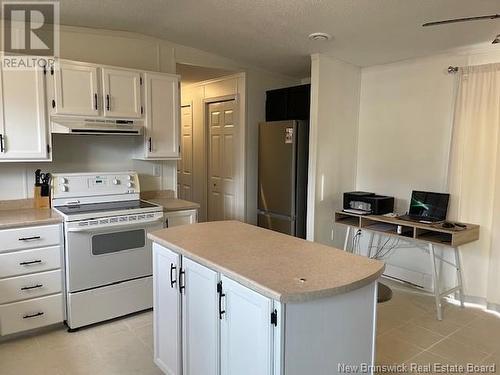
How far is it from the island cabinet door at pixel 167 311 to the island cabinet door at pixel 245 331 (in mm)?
436

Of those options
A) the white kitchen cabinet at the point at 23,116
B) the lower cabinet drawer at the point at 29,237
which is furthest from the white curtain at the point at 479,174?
the white kitchen cabinet at the point at 23,116

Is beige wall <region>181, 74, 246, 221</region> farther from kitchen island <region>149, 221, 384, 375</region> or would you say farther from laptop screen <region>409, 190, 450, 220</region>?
kitchen island <region>149, 221, 384, 375</region>

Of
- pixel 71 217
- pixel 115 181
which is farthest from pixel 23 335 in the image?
pixel 115 181

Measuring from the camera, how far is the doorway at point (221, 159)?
497cm

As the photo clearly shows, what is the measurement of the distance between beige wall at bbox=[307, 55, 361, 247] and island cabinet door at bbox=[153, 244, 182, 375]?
2103mm

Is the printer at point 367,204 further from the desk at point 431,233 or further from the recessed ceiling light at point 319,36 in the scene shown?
the recessed ceiling light at point 319,36

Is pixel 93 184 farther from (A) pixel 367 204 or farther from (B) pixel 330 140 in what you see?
(A) pixel 367 204

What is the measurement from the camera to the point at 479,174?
333cm

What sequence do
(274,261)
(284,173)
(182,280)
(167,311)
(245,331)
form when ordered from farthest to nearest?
(284,173) → (167,311) → (182,280) → (274,261) → (245,331)

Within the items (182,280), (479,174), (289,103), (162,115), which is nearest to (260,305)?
(182,280)

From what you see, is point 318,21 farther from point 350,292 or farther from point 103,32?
point 350,292

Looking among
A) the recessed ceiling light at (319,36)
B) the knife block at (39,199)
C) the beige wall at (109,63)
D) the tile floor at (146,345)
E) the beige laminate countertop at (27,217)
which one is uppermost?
the recessed ceiling light at (319,36)

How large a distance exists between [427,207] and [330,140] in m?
1.17

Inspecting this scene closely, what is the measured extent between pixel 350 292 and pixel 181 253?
90 centimetres
